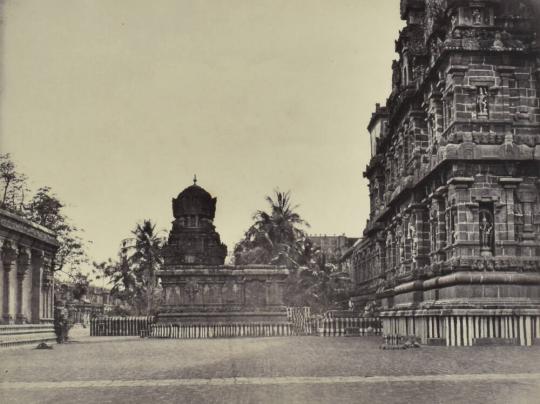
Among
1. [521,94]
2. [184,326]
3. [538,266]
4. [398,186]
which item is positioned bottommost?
[184,326]

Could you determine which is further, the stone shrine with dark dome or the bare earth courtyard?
the stone shrine with dark dome

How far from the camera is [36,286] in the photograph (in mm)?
35625

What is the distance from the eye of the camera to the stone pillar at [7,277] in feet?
99.8

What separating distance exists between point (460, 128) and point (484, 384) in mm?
15348

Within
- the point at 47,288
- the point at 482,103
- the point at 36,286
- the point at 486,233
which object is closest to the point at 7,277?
the point at 36,286

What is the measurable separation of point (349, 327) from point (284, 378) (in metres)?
25.7

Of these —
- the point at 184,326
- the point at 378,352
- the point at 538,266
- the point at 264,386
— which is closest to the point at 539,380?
the point at 264,386

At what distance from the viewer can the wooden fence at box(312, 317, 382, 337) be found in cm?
3997

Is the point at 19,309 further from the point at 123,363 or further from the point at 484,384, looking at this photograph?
the point at 484,384

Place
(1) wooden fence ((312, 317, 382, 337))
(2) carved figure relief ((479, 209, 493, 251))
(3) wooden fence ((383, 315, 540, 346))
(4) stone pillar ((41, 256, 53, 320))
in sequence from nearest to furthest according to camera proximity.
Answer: (3) wooden fence ((383, 315, 540, 346)) < (2) carved figure relief ((479, 209, 493, 251)) < (4) stone pillar ((41, 256, 53, 320)) < (1) wooden fence ((312, 317, 382, 337))

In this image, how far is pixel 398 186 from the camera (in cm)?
3606

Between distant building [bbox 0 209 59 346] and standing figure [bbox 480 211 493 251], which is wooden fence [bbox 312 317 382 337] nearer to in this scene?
distant building [bbox 0 209 59 346]

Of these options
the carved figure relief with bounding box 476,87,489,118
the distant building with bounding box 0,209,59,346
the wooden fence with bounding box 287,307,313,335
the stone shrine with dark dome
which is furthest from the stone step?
the carved figure relief with bounding box 476,87,489,118

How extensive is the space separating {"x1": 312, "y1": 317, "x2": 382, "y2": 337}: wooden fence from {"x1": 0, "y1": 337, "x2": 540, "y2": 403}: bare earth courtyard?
1777 centimetres
